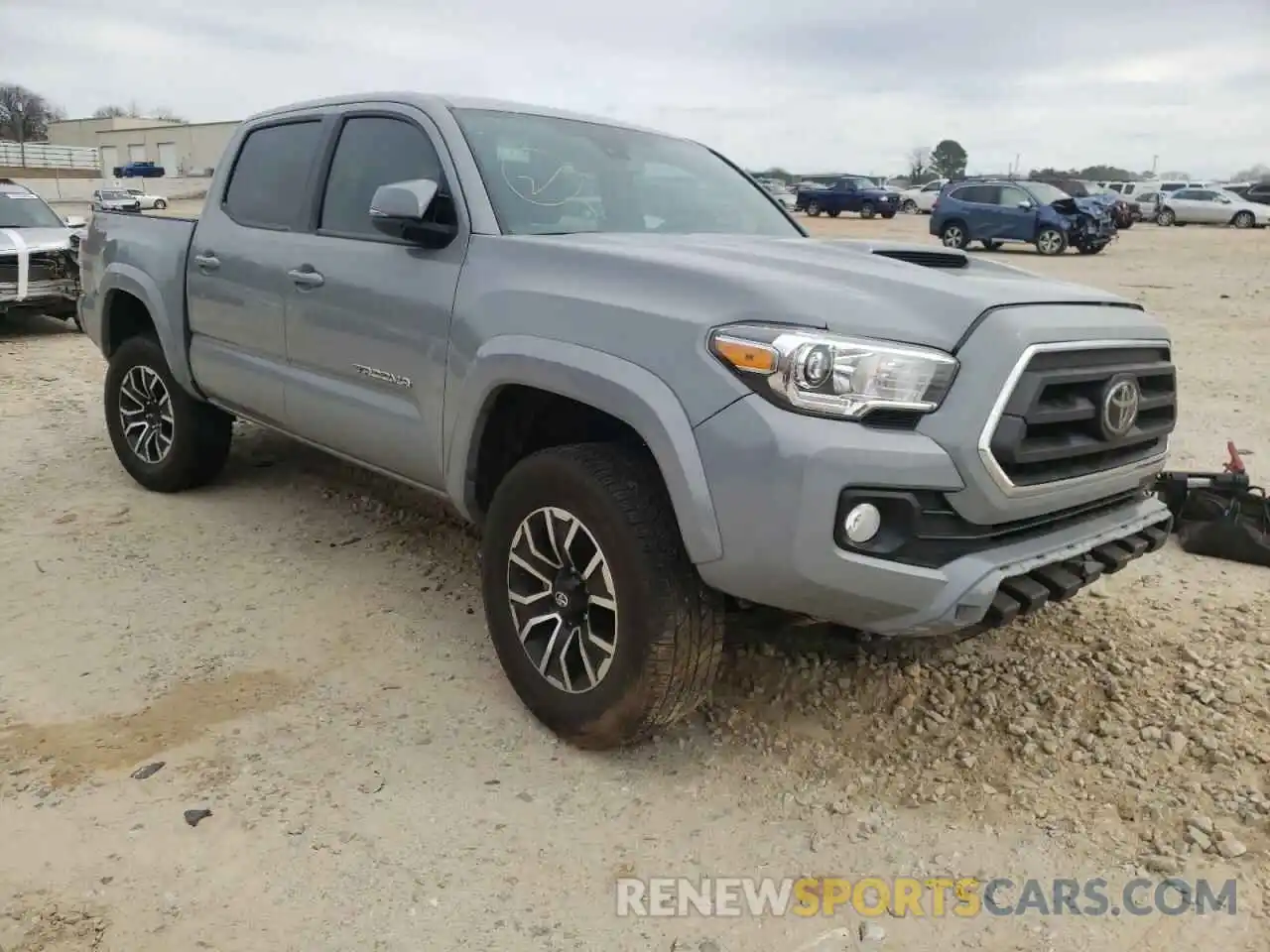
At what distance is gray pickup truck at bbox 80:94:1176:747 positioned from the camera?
2412mm

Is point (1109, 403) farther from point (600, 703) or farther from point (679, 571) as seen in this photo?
point (600, 703)

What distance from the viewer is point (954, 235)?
23.4m

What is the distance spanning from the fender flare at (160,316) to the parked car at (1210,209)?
4055cm

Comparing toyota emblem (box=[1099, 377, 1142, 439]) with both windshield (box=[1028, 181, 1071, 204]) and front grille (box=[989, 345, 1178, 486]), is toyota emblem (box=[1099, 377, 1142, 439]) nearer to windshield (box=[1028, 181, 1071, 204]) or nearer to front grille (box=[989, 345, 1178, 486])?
front grille (box=[989, 345, 1178, 486])

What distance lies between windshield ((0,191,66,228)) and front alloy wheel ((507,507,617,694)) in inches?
423

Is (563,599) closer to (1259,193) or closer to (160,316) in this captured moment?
(160,316)

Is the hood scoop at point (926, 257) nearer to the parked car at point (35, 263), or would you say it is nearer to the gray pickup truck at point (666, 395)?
the gray pickup truck at point (666, 395)

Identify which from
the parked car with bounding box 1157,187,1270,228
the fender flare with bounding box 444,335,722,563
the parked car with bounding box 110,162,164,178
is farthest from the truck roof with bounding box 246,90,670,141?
the parked car with bounding box 110,162,164,178

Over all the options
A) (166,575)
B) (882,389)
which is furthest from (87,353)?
(882,389)

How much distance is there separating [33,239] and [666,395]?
10.7 meters

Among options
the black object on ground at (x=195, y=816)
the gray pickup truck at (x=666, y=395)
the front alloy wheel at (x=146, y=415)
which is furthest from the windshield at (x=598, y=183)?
the front alloy wheel at (x=146, y=415)

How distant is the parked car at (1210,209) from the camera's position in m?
36.3

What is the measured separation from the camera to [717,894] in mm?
2479

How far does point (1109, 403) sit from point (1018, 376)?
41 centimetres
